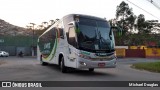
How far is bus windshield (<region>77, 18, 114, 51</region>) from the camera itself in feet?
52.1

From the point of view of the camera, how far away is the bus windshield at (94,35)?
52.1 ft

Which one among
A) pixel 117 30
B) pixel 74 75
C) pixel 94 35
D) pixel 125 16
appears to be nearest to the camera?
pixel 74 75

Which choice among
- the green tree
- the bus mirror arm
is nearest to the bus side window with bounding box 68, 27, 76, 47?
the bus mirror arm

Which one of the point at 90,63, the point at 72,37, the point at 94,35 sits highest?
the point at 94,35

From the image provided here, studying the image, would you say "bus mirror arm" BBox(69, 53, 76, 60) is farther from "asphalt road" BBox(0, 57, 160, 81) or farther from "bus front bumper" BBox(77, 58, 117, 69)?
"asphalt road" BBox(0, 57, 160, 81)

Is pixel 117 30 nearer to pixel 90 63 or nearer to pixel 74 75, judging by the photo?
pixel 90 63

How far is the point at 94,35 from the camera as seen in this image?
637 inches

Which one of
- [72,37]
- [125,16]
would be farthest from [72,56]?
[125,16]

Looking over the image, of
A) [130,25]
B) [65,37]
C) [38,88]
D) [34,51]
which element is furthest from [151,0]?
[130,25]

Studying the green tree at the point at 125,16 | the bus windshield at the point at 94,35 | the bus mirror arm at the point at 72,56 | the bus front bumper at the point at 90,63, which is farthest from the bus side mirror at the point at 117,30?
the green tree at the point at 125,16

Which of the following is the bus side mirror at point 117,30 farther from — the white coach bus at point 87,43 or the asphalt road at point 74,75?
the asphalt road at point 74,75

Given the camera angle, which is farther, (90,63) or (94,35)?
(94,35)

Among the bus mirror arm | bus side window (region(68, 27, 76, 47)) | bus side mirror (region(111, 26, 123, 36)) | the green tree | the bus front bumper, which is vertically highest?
the green tree

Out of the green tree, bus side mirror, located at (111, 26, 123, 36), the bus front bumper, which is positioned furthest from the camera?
the green tree
